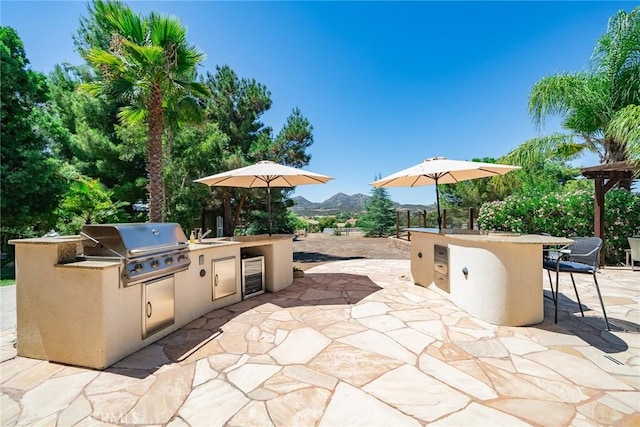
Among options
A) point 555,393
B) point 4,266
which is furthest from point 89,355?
point 4,266

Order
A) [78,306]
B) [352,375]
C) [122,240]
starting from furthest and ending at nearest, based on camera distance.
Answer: [122,240], [78,306], [352,375]

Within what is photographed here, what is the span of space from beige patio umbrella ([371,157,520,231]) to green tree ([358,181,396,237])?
462 inches

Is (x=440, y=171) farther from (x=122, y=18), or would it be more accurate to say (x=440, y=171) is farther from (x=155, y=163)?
(x=122, y=18)

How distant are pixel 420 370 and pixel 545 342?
1.61 metres

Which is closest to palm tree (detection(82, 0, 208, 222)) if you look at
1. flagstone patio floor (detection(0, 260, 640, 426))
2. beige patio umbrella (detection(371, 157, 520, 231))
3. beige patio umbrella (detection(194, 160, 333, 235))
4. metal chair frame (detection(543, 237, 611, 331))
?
beige patio umbrella (detection(194, 160, 333, 235))

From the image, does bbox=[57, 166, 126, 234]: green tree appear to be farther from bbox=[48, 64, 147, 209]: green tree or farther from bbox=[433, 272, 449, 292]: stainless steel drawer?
bbox=[433, 272, 449, 292]: stainless steel drawer

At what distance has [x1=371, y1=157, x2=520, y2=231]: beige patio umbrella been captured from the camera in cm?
425

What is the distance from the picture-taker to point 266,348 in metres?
2.76

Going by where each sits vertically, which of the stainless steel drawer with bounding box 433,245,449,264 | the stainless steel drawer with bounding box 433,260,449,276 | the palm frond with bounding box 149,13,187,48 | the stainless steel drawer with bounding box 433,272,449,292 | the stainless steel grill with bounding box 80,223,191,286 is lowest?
the stainless steel drawer with bounding box 433,272,449,292

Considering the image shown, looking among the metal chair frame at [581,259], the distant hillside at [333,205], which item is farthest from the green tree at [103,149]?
the distant hillside at [333,205]

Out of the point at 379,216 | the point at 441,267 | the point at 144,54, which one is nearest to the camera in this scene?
the point at 441,267

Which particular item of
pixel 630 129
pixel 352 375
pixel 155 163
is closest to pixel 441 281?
pixel 352 375

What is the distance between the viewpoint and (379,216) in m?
17.8

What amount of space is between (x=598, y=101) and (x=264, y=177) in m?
9.97
